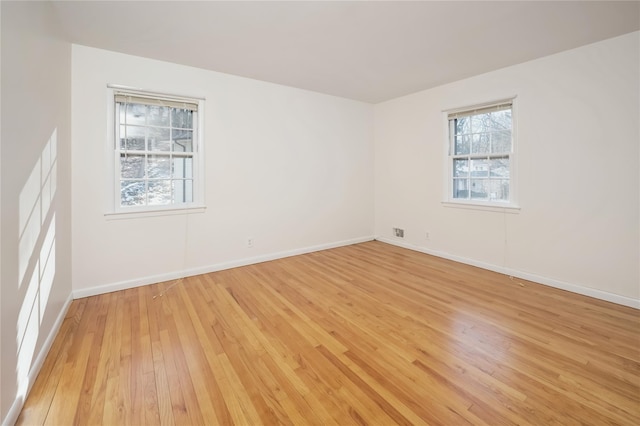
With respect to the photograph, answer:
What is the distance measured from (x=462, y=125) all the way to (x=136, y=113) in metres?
4.27

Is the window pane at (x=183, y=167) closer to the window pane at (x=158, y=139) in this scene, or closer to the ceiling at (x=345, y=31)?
the window pane at (x=158, y=139)

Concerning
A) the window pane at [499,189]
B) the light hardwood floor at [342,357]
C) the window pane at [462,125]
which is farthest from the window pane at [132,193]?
the window pane at [499,189]

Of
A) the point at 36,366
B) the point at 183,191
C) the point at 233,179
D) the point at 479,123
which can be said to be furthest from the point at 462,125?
the point at 36,366

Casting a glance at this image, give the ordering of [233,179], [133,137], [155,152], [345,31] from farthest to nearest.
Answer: [233,179]
[155,152]
[133,137]
[345,31]

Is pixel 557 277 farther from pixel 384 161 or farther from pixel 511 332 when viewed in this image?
pixel 384 161

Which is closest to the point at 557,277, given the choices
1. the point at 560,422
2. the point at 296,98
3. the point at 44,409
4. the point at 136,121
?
the point at 560,422

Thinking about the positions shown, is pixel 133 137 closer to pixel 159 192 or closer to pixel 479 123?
pixel 159 192

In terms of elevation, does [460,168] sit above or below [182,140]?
below

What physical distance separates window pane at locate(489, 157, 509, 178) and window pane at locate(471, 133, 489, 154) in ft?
0.57

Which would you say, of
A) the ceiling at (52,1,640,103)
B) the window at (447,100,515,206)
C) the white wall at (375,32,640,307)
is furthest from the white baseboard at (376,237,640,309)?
the ceiling at (52,1,640,103)

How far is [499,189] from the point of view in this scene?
363 centimetres

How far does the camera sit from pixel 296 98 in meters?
4.22

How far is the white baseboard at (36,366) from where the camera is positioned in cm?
134

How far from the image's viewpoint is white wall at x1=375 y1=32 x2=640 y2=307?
265 cm
